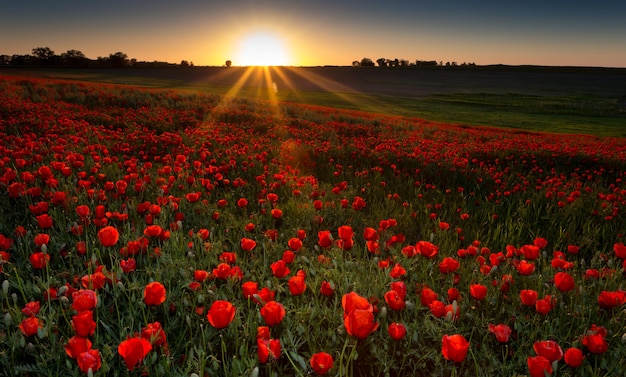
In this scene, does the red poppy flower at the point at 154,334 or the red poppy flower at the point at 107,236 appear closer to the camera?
the red poppy flower at the point at 154,334

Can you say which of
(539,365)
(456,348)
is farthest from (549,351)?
(456,348)

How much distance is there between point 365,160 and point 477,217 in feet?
12.1

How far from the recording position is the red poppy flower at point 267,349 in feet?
5.67

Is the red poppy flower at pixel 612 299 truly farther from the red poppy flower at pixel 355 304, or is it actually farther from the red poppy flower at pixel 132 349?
the red poppy flower at pixel 132 349

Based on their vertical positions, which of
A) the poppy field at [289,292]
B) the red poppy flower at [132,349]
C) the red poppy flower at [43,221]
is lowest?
the poppy field at [289,292]

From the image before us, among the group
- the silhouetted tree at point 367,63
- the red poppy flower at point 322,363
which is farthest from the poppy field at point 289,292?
the silhouetted tree at point 367,63

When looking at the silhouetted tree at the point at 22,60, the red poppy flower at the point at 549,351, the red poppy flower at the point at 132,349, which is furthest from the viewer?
the silhouetted tree at the point at 22,60

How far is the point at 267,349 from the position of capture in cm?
174

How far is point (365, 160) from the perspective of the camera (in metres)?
8.95

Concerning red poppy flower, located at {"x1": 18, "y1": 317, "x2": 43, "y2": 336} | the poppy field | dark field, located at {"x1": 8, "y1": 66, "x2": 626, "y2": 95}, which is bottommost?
the poppy field

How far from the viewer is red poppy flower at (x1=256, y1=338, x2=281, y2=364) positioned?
5.67 ft

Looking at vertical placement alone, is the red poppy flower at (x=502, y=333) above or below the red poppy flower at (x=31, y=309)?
below

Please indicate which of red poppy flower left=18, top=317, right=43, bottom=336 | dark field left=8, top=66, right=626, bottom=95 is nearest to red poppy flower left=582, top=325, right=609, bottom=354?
red poppy flower left=18, top=317, right=43, bottom=336

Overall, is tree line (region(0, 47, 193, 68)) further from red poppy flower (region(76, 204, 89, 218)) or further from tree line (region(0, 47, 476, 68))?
red poppy flower (region(76, 204, 89, 218))
